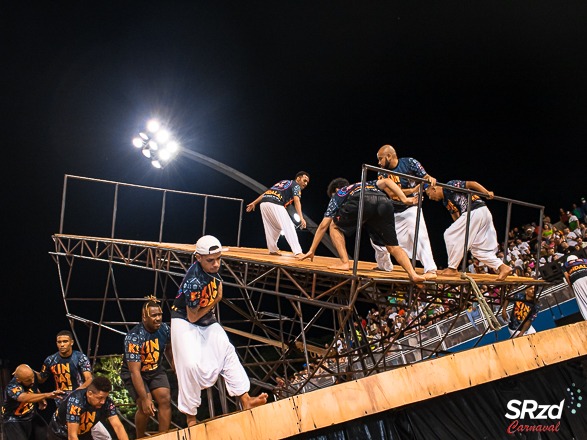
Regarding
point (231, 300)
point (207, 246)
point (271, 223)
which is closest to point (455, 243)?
point (271, 223)

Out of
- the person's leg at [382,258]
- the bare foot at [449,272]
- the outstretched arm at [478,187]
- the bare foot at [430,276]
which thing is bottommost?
the bare foot at [430,276]

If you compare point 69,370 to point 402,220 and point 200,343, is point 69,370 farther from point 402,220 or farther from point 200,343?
point 402,220

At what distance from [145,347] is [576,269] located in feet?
21.8

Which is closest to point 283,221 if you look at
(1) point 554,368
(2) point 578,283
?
(2) point 578,283

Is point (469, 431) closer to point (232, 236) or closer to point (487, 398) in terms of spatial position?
point (487, 398)

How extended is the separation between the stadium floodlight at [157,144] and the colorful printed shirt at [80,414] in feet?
28.9

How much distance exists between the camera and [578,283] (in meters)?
9.23

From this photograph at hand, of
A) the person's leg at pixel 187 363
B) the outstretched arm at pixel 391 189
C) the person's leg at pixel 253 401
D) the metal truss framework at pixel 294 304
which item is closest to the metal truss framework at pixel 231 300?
the metal truss framework at pixel 294 304

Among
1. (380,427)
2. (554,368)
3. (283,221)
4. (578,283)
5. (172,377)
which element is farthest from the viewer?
(172,377)

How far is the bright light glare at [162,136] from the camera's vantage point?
14.5 m

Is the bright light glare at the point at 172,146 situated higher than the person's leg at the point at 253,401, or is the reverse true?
the bright light glare at the point at 172,146

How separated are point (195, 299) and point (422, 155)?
50.8 ft

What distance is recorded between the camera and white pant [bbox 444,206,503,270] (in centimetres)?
877

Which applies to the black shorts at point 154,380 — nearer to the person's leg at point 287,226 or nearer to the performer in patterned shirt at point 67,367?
the performer in patterned shirt at point 67,367
